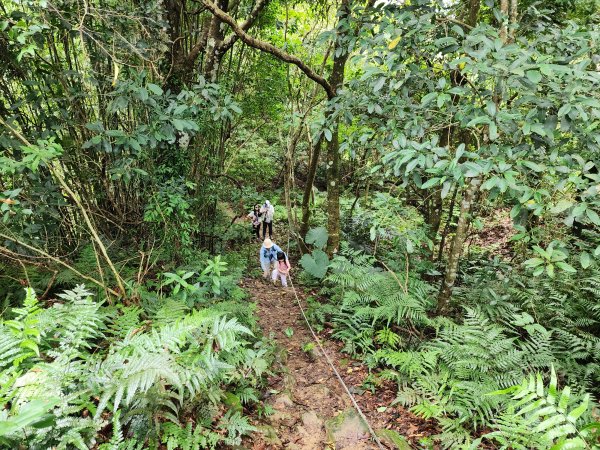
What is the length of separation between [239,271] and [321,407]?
2714mm

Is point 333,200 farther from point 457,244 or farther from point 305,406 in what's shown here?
point 305,406

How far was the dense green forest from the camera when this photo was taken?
2309mm

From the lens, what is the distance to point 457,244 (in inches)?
167

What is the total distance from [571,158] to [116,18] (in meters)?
4.85

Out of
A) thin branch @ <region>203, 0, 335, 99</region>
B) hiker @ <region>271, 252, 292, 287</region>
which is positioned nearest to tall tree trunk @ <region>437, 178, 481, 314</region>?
thin branch @ <region>203, 0, 335, 99</region>

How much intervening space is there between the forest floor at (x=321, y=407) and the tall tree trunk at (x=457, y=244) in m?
1.44

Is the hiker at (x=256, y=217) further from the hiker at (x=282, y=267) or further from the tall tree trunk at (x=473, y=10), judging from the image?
the tall tree trunk at (x=473, y=10)

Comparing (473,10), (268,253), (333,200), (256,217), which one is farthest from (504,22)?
(256,217)

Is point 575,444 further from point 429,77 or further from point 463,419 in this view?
point 429,77

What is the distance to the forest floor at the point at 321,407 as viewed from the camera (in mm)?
3156

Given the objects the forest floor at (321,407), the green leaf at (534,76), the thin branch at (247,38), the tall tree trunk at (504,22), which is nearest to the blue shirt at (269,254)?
the forest floor at (321,407)

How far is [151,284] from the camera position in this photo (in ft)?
13.4

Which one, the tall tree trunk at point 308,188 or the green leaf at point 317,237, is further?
the green leaf at point 317,237

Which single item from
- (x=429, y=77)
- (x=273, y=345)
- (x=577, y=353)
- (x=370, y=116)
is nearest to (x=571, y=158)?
(x=429, y=77)
